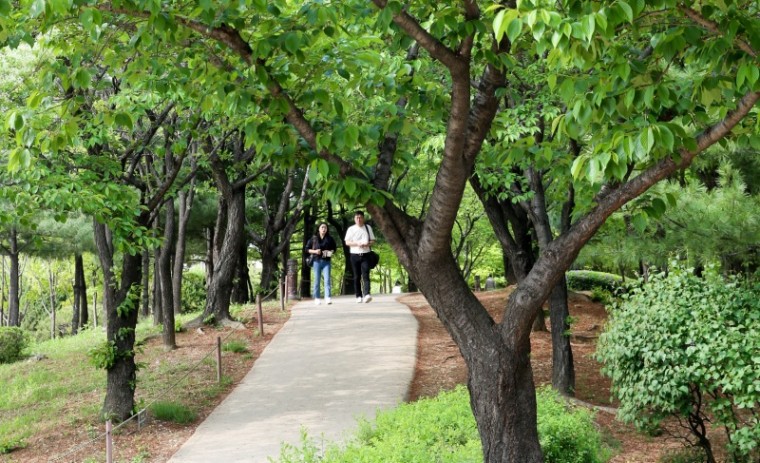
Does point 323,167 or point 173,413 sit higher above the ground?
point 323,167

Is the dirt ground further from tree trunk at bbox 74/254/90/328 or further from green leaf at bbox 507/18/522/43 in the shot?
tree trunk at bbox 74/254/90/328

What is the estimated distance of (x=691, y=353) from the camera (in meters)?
6.88

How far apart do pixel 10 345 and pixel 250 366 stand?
7578 mm

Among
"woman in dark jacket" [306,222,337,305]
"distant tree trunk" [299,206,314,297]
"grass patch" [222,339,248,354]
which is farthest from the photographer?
"distant tree trunk" [299,206,314,297]

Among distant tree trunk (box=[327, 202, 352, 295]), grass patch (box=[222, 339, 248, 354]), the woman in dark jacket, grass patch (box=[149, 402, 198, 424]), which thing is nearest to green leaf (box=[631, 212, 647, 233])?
grass patch (box=[149, 402, 198, 424])

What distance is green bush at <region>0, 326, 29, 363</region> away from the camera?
16719 millimetres

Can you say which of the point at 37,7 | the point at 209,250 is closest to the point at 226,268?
the point at 209,250

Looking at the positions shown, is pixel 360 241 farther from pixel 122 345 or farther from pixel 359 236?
pixel 122 345

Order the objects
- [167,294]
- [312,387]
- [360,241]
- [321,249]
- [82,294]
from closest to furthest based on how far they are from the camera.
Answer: [312,387] < [167,294] < [360,241] < [321,249] < [82,294]

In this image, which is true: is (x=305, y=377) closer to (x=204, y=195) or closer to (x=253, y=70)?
(x=253, y=70)

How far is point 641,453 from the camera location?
8.32 meters

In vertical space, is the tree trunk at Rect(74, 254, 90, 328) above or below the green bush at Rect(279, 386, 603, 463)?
above

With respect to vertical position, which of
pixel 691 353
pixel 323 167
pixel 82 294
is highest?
pixel 323 167

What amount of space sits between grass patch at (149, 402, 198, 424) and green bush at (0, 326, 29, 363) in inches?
335
